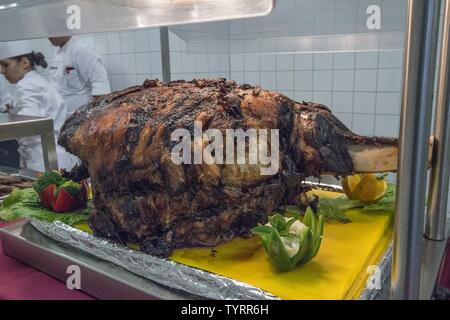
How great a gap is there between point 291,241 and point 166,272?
26 centimetres

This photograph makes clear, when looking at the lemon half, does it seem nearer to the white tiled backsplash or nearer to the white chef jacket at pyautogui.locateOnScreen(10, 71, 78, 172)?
the white tiled backsplash

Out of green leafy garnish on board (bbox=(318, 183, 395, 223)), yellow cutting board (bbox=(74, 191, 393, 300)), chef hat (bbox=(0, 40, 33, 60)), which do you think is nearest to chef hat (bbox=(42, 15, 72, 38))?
yellow cutting board (bbox=(74, 191, 393, 300))

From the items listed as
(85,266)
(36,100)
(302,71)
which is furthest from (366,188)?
(36,100)

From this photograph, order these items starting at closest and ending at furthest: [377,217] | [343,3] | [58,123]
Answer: [377,217], [343,3], [58,123]

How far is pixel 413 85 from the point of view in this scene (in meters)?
0.51

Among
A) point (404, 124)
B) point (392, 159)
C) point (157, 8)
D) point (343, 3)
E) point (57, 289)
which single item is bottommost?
point (57, 289)

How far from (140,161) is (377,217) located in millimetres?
638

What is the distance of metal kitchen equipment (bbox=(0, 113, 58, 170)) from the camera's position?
149 centimetres

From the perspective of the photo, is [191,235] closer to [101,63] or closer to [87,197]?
[87,197]

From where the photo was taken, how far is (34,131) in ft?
5.15

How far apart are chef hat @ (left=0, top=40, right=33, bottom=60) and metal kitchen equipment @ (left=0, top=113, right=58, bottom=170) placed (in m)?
1.77

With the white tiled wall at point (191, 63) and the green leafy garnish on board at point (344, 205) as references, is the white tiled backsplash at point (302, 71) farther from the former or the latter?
the green leafy garnish on board at point (344, 205)

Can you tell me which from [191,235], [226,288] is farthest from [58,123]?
[226,288]

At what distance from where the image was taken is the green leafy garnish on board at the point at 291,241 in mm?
791
